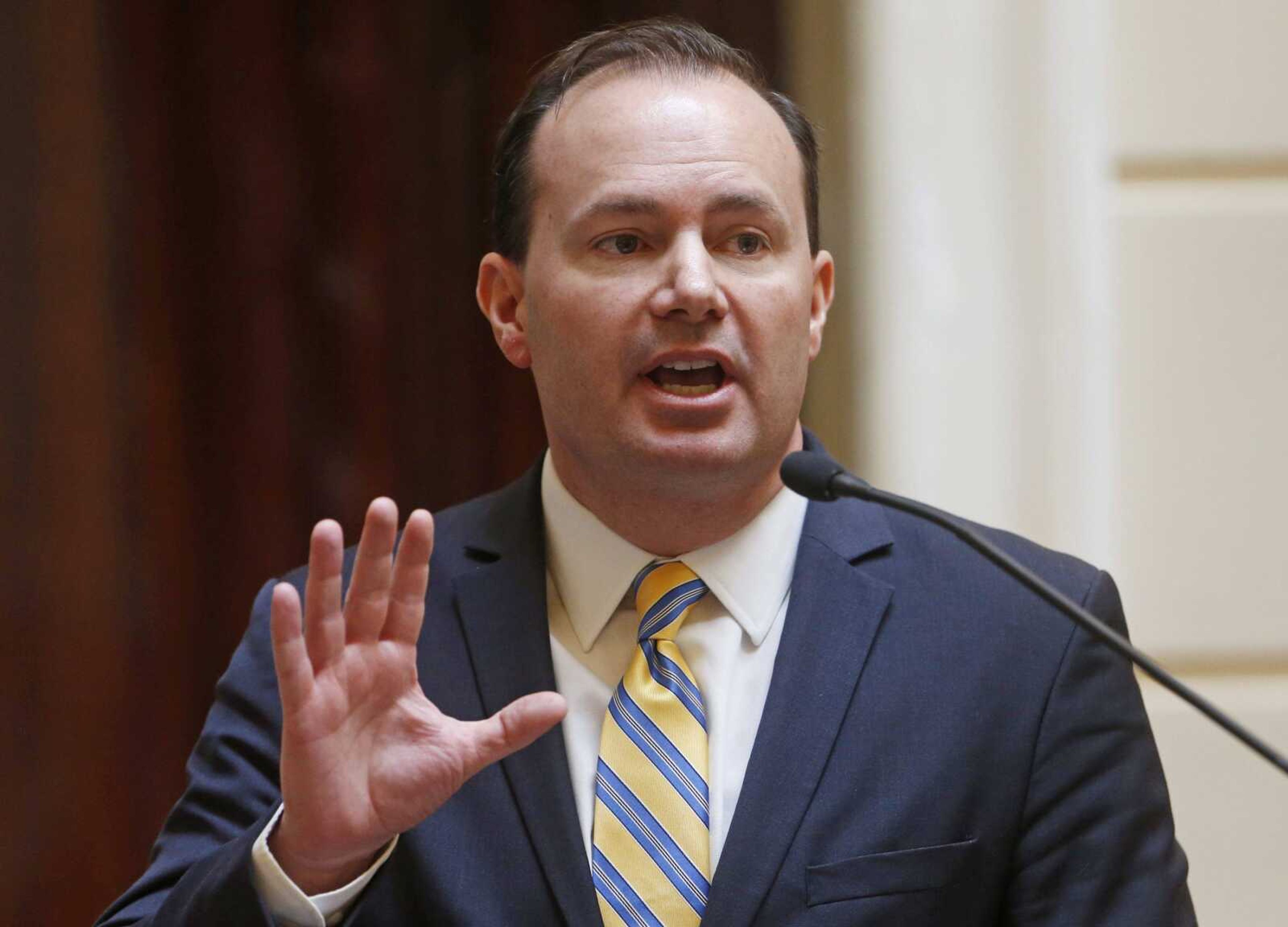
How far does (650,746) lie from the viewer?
1.64 metres

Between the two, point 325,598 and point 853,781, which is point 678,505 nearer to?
point 853,781

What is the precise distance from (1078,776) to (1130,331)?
82 cm

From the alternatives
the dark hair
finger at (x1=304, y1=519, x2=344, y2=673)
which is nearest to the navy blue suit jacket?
finger at (x1=304, y1=519, x2=344, y2=673)

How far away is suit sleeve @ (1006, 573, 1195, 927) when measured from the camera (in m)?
1.55

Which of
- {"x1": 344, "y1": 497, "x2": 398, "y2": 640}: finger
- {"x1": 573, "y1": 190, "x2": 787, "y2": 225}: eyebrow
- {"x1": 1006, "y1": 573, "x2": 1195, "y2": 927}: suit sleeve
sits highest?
{"x1": 573, "y1": 190, "x2": 787, "y2": 225}: eyebrow

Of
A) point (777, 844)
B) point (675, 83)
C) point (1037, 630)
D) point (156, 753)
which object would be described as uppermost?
point (675, 83)

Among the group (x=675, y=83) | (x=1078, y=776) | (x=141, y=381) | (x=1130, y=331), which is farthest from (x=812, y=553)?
(x=141, y=381)

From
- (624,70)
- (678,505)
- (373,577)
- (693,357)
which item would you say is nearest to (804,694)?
(678,505)

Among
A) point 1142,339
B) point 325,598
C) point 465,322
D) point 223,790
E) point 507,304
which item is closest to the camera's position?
point 325,598

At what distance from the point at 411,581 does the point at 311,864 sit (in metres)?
0.29

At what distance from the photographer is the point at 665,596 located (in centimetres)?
176

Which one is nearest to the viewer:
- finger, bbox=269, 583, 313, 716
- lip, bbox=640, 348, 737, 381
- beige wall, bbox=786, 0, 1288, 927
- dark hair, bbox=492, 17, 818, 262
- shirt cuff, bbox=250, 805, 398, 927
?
finger, bbox=269, 583, 313, 716

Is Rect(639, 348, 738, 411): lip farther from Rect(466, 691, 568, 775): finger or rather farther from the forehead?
Rect(466, 691, 568, 775): finger

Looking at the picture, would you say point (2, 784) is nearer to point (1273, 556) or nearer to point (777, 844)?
point (777, 844)
